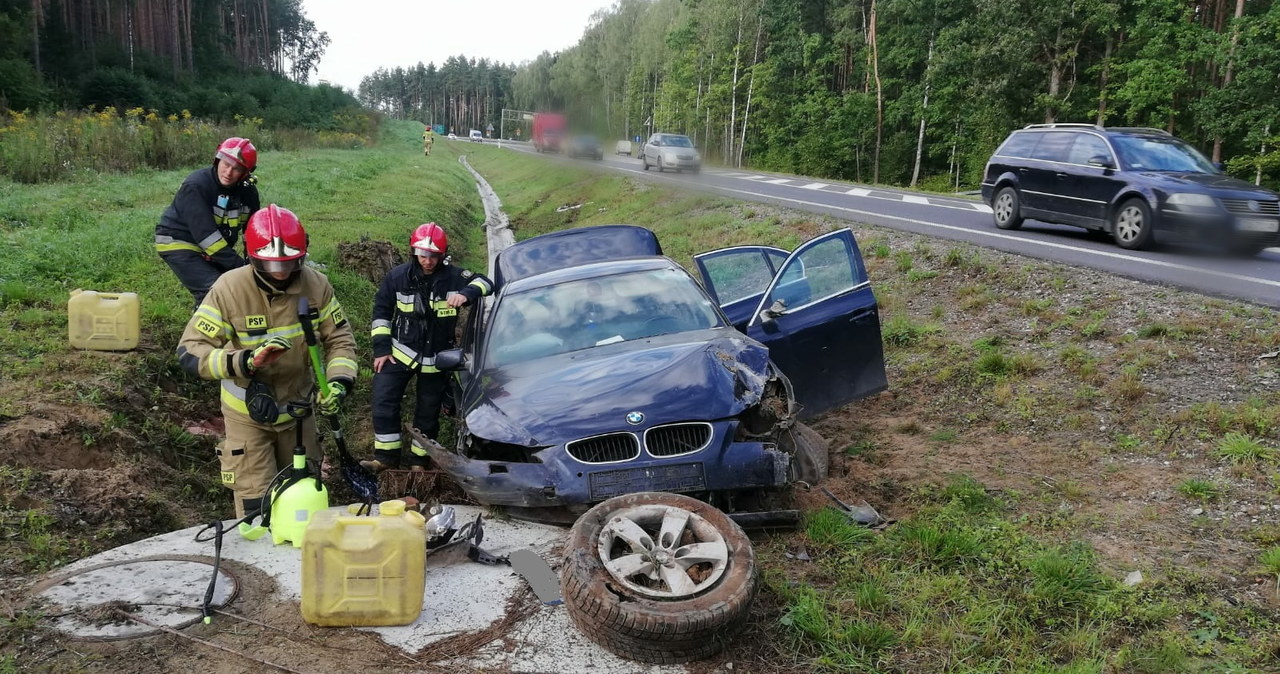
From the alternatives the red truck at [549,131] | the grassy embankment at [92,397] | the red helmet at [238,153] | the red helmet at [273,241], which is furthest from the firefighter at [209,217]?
the red truck at [549,131]

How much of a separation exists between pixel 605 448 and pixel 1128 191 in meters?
9.17

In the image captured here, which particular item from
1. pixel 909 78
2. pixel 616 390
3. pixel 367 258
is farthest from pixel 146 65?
pixel 616 390

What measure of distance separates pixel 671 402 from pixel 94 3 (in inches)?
2395

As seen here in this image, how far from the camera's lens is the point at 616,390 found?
4180mm

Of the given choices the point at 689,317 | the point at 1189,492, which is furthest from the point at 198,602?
the point at 1189,492

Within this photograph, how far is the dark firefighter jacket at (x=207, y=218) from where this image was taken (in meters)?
5.34

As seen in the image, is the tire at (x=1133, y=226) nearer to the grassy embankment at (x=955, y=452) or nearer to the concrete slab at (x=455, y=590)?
the grassy embankment at (x=955, y=452)

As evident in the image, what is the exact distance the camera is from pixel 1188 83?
81.4 ft

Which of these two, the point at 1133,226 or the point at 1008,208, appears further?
the point at 1008,208

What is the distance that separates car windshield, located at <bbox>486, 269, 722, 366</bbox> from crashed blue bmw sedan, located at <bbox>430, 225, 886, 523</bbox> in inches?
0.5

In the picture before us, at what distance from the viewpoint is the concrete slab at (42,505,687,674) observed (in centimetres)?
312

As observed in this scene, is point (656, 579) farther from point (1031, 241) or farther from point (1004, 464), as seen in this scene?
point (1031, 241)

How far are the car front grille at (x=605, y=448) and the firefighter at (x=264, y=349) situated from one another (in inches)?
47.0

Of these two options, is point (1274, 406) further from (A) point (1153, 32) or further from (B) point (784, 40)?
(B) point (784, 40)
